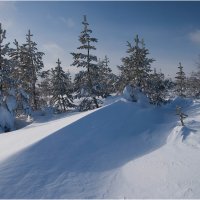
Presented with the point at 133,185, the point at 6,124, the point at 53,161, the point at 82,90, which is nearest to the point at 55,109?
the point at 82,90

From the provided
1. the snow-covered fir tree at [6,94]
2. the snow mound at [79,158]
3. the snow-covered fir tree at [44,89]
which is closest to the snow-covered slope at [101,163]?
the snow mound at [79,158]

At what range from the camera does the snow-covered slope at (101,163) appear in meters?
7.91

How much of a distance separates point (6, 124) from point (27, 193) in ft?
54.6

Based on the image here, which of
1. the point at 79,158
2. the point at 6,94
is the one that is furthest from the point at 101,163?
the point at 6,94

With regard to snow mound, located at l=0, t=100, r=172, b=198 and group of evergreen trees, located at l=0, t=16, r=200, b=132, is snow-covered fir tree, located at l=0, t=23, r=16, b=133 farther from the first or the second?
snow mound, located at l=0, t=100, r=172, b=198

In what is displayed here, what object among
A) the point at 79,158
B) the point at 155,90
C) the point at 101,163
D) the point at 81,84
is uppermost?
the point at 81,84

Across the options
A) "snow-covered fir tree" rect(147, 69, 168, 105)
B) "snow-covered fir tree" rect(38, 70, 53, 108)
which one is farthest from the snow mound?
"snow-covered fir tree" rect(38, 70, 53, 108)

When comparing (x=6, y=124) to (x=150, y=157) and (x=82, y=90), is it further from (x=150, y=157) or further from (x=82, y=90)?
→ (x=150, y=157)

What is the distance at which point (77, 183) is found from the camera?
843cm

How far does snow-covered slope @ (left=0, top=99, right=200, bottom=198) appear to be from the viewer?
7.91 metres

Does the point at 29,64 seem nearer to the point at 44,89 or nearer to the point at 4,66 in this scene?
the point at 4,66

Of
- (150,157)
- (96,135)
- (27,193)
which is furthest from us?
(96,135)

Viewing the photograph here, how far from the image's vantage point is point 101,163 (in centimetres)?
1027

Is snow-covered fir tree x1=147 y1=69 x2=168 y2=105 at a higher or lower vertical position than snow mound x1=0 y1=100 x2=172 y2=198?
higher
